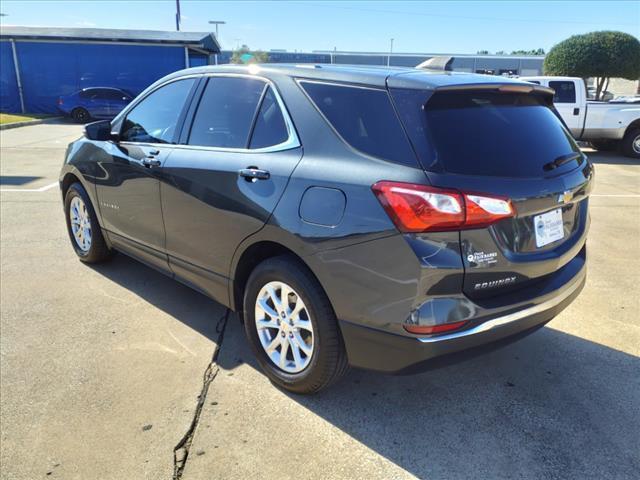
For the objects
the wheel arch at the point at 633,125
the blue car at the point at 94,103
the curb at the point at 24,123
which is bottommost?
the curb at the point at 24,123

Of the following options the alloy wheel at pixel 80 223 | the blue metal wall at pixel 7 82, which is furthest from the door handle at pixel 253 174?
the blue metal wall at pixel 7 82

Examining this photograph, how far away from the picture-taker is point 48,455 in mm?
2469

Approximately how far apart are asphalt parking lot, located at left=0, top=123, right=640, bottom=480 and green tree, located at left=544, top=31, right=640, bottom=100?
61.9ft

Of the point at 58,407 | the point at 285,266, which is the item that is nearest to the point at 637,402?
the point at 285,266

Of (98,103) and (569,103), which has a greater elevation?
(569,103)

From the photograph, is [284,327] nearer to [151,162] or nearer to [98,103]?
[151,162]

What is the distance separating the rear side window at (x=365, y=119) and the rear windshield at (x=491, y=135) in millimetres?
150

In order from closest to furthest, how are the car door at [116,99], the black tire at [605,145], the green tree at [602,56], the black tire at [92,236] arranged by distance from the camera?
the black tire at [92,236]
the black tire at [605,145]
the green tree at [602,56]
the car door at [116,99]

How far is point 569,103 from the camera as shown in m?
12.7

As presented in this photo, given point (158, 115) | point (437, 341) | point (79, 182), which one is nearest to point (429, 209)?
point (437, 341)

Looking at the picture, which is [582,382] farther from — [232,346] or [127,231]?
[127,231]

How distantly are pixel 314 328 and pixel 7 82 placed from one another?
2661 centimetres

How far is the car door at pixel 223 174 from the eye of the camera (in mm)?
2818

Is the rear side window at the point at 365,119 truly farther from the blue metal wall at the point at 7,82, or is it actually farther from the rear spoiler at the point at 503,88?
the blue metal wall at the point at 7,82
